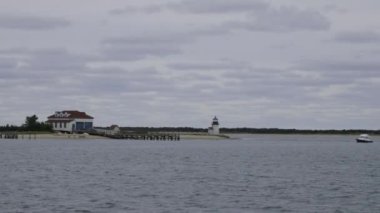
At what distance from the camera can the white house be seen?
192m

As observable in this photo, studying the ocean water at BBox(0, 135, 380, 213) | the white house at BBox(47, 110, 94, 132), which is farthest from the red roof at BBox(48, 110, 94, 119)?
the ocean water at BBox(0, 135, 380, 213)

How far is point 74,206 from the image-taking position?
39875 millimetres

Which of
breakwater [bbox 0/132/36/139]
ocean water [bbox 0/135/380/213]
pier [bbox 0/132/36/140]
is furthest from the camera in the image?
breakwater [bbox 0/132/36/139]

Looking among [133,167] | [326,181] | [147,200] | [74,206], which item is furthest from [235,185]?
[133,167]

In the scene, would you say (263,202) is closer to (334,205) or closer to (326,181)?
(334,205)

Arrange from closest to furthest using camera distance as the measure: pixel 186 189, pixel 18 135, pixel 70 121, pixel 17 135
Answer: pixel 186 189
pixel 70 121
pixel 17 135
pixel 18 135

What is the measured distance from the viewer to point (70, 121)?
191 m

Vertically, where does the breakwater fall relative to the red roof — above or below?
below

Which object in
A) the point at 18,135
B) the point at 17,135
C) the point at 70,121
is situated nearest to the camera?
the point at 70,121

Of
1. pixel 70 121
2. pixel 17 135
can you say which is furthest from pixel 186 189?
pixel 17 135

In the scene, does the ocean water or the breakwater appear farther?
the breakwater

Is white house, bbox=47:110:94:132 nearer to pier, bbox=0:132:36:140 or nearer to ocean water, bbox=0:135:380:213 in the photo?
pier, bbox=0:132:36:140

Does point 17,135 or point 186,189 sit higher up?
point 17,135

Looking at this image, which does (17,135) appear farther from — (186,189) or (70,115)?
(186,189)
